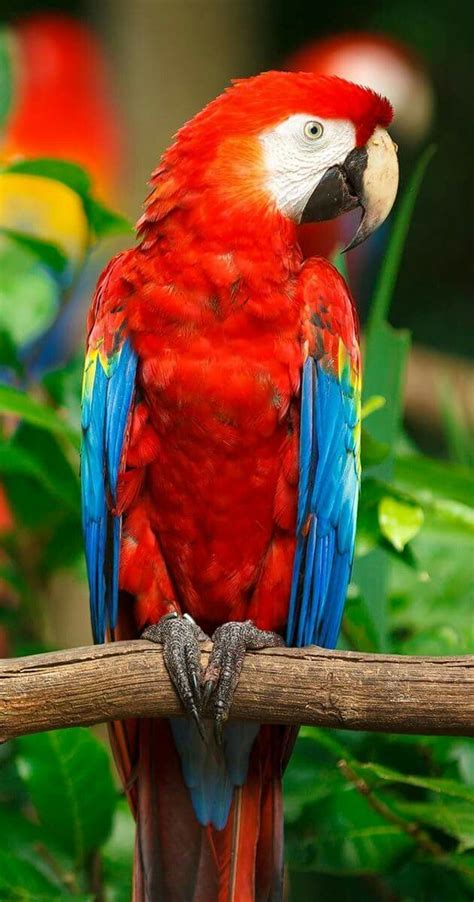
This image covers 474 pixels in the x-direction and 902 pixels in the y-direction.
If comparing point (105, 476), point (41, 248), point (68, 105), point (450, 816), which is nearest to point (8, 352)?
point (41, 248)

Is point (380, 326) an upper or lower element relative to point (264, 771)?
upper

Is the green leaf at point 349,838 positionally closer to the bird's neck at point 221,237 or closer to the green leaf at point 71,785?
the green leaf at point 71,785

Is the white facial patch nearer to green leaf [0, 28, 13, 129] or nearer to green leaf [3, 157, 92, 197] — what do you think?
green leaf [3, 157, 92, 197]

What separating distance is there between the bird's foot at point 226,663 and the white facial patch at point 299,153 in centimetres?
32

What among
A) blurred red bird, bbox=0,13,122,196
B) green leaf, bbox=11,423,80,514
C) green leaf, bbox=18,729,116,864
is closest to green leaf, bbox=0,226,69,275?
green leaf, bbox=11,423,80,514

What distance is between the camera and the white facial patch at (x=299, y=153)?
0.83 m

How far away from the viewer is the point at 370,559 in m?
1.03

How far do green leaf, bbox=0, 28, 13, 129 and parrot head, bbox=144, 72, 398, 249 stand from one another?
47 cm

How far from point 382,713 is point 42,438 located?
1.70ft

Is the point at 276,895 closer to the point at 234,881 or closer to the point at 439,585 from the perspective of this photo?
the point at 234,881

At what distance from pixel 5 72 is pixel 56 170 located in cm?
28

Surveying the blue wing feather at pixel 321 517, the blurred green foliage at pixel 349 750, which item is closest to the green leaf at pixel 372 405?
the blurred green foliage at pixel 349 750

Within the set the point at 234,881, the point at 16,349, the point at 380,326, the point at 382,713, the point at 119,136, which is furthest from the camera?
the point at 119,136

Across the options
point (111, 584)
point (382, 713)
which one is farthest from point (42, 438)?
point (382, 713)
